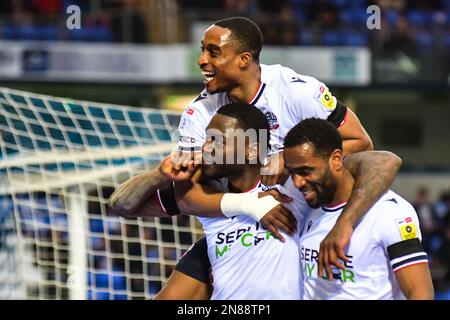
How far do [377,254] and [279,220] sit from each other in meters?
0.41

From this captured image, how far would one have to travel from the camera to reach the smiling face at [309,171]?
3768 millimetres

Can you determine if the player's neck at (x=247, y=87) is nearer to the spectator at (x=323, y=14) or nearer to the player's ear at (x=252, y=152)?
the player's ear at (x=252, y=152)

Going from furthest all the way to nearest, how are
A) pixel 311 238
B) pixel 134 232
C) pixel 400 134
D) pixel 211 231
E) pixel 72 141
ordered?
pixel 400 134
pixel 134 232
pixel 72 141
pixel 211 231
pixel 311 238

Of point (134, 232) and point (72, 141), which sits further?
point (134, 232)

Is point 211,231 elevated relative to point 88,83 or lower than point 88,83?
elevated

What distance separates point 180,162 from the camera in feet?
13.0

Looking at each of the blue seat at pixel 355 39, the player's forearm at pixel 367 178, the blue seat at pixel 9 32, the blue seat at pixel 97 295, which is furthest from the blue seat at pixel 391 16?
the player's forearm at pixel 367 178

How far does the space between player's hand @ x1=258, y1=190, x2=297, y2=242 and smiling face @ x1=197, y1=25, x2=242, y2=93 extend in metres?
0.64

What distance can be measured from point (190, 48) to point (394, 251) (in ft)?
40.6

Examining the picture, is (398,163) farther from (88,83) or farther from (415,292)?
(88,83)

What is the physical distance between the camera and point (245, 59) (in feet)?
14.7

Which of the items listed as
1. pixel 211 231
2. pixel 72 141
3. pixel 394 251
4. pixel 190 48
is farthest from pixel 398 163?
pixel 190 48

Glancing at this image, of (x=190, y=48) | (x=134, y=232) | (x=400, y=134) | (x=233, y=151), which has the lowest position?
(x=400, y=134)

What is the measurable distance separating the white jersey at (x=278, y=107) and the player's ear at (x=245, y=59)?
11cm
